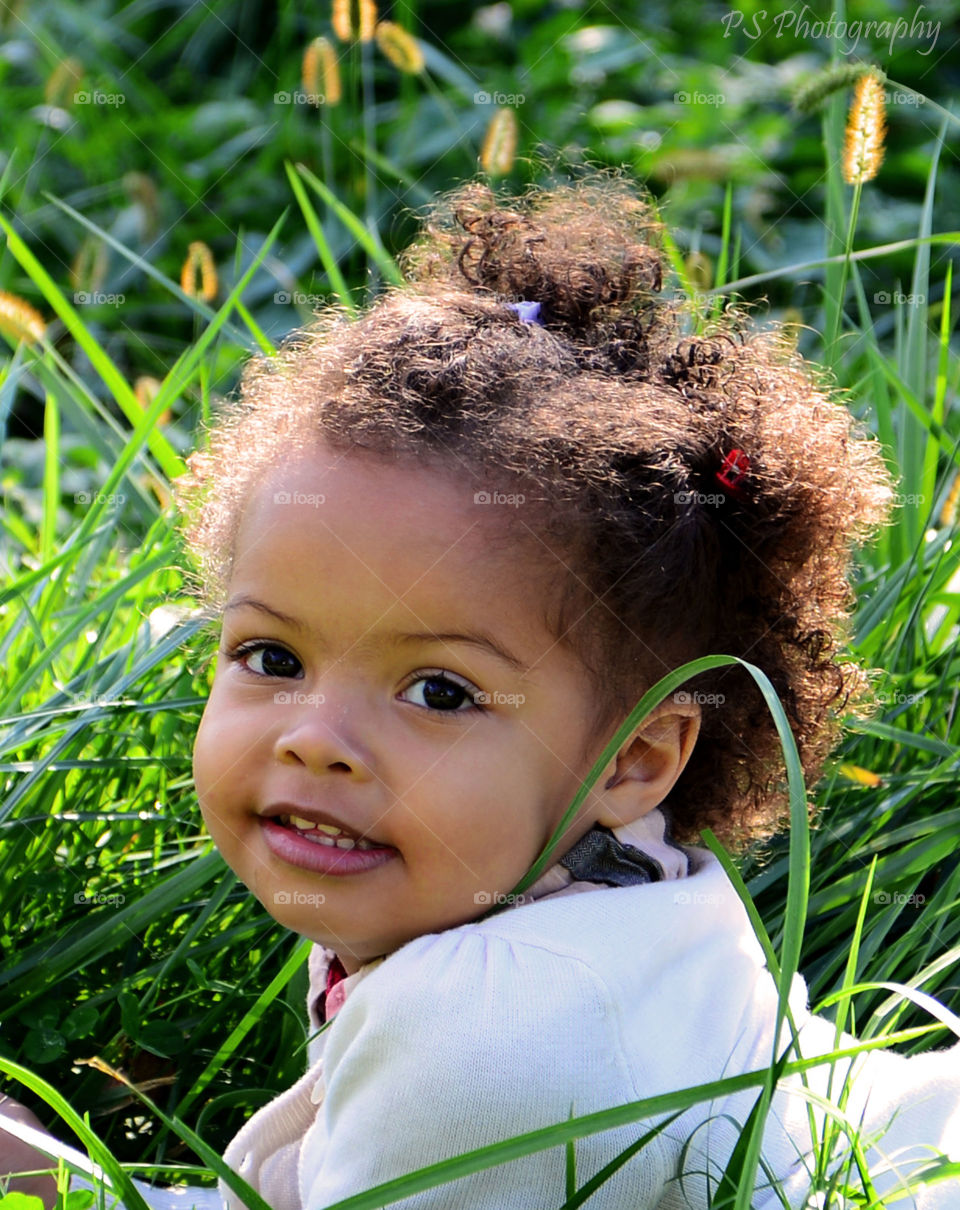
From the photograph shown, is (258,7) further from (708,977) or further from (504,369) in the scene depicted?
(708,977)

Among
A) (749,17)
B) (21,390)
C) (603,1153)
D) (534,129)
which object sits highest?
(749,17)

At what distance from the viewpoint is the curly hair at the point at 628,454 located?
126cm

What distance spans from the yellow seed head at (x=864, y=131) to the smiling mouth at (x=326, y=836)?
1024 mm

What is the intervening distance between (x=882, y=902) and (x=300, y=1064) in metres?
0.61

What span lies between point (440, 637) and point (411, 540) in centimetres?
8

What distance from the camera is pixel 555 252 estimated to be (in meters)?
1.58

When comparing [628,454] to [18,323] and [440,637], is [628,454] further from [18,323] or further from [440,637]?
[18,323]

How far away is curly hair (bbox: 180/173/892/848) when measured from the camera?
126 centimetres

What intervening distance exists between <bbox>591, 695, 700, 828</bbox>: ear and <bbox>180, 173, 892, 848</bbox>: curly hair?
32 millimetres

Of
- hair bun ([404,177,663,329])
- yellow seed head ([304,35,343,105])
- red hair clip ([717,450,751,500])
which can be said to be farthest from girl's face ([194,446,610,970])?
yellow seed head ([304,35,343,105])

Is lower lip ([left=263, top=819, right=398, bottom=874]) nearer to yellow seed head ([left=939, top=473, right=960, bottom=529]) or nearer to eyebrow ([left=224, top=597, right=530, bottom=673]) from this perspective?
eyebrow ([left=224, top=597, right=530, bottom=673])

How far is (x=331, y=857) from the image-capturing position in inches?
47.1

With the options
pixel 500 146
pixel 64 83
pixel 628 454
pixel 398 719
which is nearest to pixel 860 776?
pixel 628 454

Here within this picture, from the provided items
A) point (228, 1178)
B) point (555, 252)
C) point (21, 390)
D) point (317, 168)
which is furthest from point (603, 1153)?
point (317, 168)
